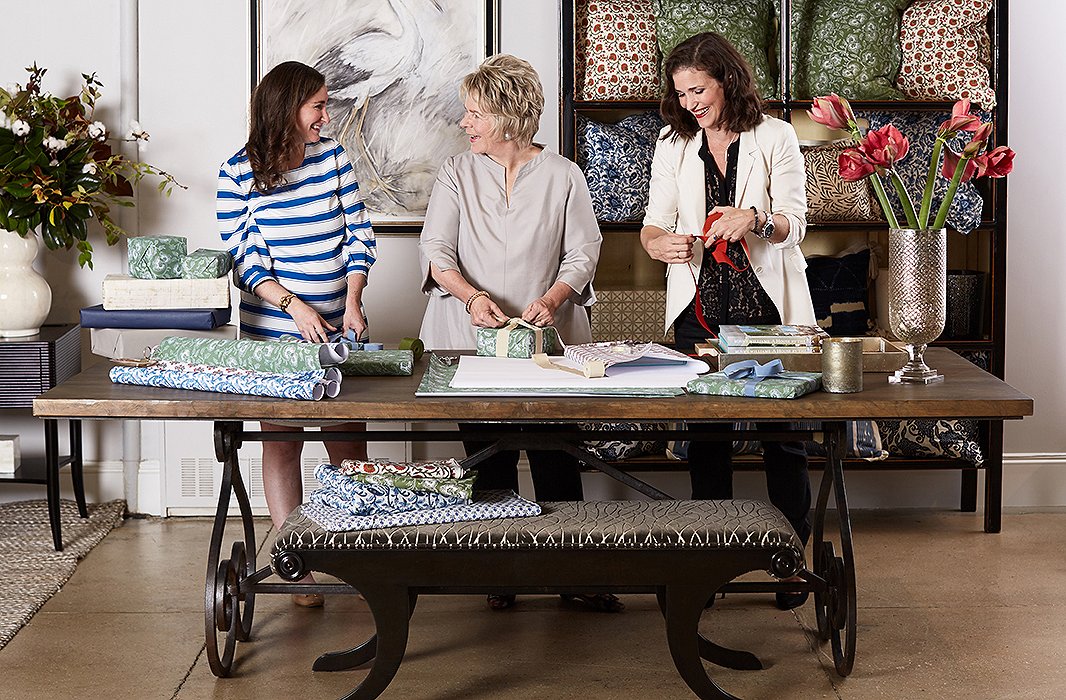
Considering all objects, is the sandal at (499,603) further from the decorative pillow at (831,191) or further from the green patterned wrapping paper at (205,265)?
the decorative pillow at (831,191)

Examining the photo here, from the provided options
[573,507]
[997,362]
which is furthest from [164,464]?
[997,362]

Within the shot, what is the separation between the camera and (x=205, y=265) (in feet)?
10.8

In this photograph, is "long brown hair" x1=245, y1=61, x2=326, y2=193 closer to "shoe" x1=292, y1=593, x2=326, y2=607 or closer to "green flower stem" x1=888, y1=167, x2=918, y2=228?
"shoe" x1=292, y1=593, x2=326, y2=607

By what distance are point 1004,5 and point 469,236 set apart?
6.87ft

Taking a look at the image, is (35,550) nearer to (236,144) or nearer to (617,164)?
(236,144)

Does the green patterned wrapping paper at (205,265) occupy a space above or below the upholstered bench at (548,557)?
above

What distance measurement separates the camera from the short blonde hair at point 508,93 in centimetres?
330

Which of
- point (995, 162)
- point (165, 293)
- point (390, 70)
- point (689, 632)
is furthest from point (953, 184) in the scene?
point (390, 70)

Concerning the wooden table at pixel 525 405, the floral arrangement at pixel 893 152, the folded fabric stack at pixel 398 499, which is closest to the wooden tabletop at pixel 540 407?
the wooden table at pixel 525 405

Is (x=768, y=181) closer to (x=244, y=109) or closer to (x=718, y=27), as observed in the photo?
(x=718, y=27)

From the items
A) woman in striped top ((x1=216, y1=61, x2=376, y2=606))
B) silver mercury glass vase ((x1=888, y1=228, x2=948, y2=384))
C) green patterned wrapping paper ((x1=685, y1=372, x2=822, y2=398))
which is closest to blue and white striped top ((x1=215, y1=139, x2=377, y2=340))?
woman in striped top ((x1=216, y1=61, x2=376, y2=606))

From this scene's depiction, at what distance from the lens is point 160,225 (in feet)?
14.7

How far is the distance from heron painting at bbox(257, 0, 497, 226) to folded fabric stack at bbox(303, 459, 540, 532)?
1922mm

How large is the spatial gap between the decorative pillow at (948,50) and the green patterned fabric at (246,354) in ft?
8.28
